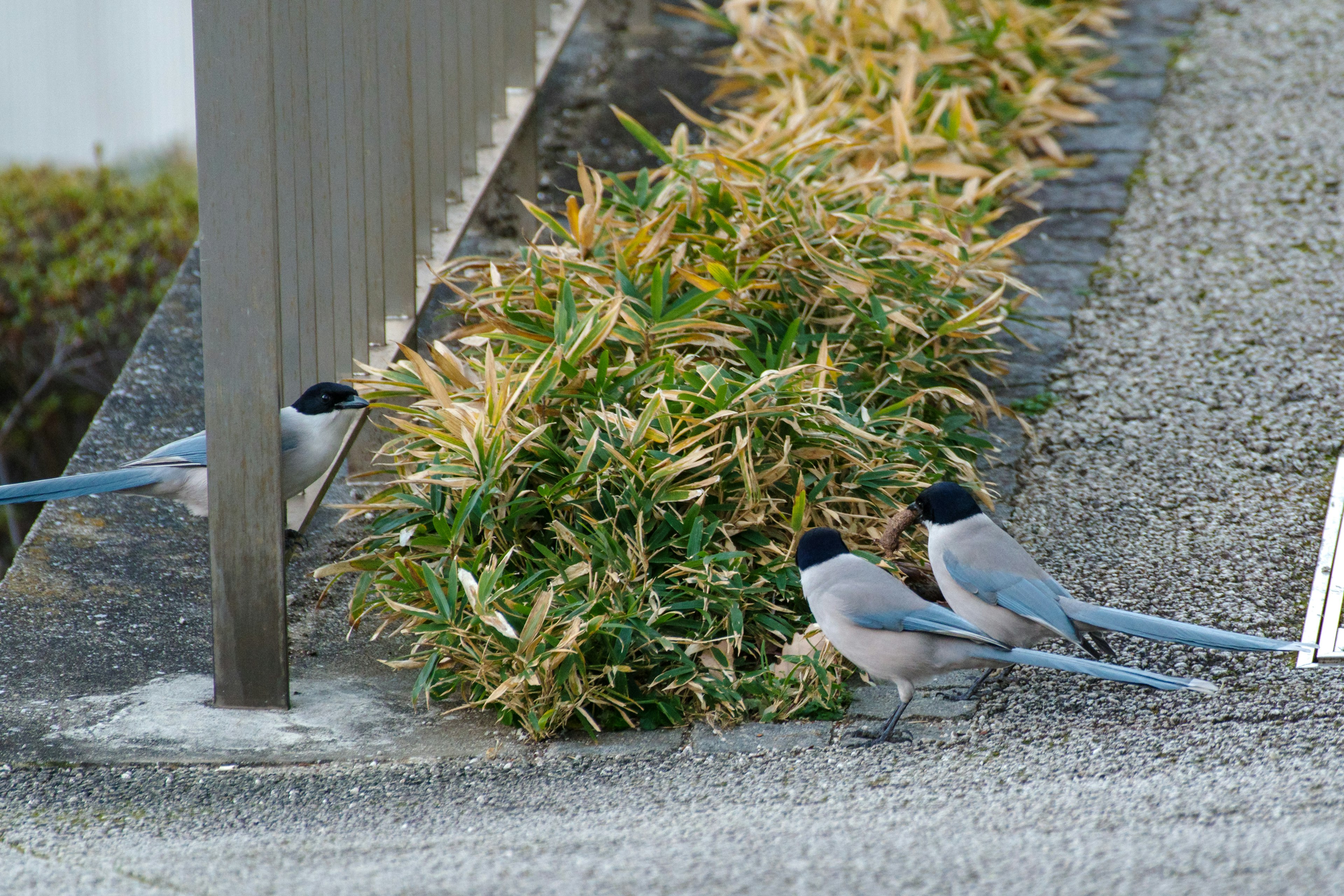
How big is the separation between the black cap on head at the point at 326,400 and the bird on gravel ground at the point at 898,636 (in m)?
1.26

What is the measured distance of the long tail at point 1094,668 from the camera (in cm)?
258

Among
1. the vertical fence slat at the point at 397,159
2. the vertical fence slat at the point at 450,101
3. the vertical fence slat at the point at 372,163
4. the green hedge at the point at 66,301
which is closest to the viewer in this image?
the vertical fence slat at the point at 372,163

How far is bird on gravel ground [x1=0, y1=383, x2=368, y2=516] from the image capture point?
3.21 m

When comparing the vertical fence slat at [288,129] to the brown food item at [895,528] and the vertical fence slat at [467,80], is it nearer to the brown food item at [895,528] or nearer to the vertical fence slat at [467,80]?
the vertical fence slat at [467,80]

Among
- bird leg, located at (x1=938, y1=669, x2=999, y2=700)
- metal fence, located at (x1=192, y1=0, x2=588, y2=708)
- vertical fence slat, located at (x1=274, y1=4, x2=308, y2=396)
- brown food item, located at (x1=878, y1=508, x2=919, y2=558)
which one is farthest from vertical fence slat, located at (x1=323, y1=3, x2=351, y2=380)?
bird leg, located at (x1=938, y1=669, x2=999, y2=700)

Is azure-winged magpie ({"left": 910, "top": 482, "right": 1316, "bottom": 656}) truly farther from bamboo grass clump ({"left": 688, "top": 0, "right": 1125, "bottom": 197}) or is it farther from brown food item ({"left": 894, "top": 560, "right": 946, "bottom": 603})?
bamboo grass clump ({"left": 688, "top": 0, "right": 1125, "bottom": 197})

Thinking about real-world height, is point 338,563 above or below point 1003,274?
below

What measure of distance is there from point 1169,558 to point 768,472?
1017 mm

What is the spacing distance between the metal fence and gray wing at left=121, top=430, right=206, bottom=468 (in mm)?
264

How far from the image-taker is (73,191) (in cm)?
647

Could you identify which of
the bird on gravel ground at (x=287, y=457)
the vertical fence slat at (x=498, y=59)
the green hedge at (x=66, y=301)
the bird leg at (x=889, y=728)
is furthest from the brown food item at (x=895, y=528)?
the green hedge at (x=66, y=301)

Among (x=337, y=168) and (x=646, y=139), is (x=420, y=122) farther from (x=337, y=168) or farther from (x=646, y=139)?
(x=646, y=139)

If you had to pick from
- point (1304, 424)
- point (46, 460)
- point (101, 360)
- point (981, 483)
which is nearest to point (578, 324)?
point (981, 483)

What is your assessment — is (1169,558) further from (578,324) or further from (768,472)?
(578,324)
